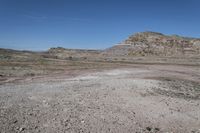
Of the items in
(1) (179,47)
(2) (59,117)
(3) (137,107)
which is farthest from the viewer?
(1) (179,47)

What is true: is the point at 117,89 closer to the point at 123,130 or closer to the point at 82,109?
the point at 82,109

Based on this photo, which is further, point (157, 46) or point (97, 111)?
point (157, 46)

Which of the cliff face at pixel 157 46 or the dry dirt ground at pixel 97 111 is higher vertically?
the cliff face at pixel 157 46

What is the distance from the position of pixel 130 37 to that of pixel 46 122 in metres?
111

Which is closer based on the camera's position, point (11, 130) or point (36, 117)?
point (11, 130)

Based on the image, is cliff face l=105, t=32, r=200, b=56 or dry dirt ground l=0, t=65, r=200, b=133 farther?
cliff face l=105, t=32, r=200, b=56

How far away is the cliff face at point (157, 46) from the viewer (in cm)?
8949

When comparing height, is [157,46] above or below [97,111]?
above

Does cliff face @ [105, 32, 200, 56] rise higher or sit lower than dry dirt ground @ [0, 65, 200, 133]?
higher

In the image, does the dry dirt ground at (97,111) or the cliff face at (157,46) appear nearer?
the dry dirt ground at (97,111)

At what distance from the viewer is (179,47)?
307ft

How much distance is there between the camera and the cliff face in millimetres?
89488

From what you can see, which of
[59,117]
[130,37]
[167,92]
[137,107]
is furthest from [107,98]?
[130,37]

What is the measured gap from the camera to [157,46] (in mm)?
98188
